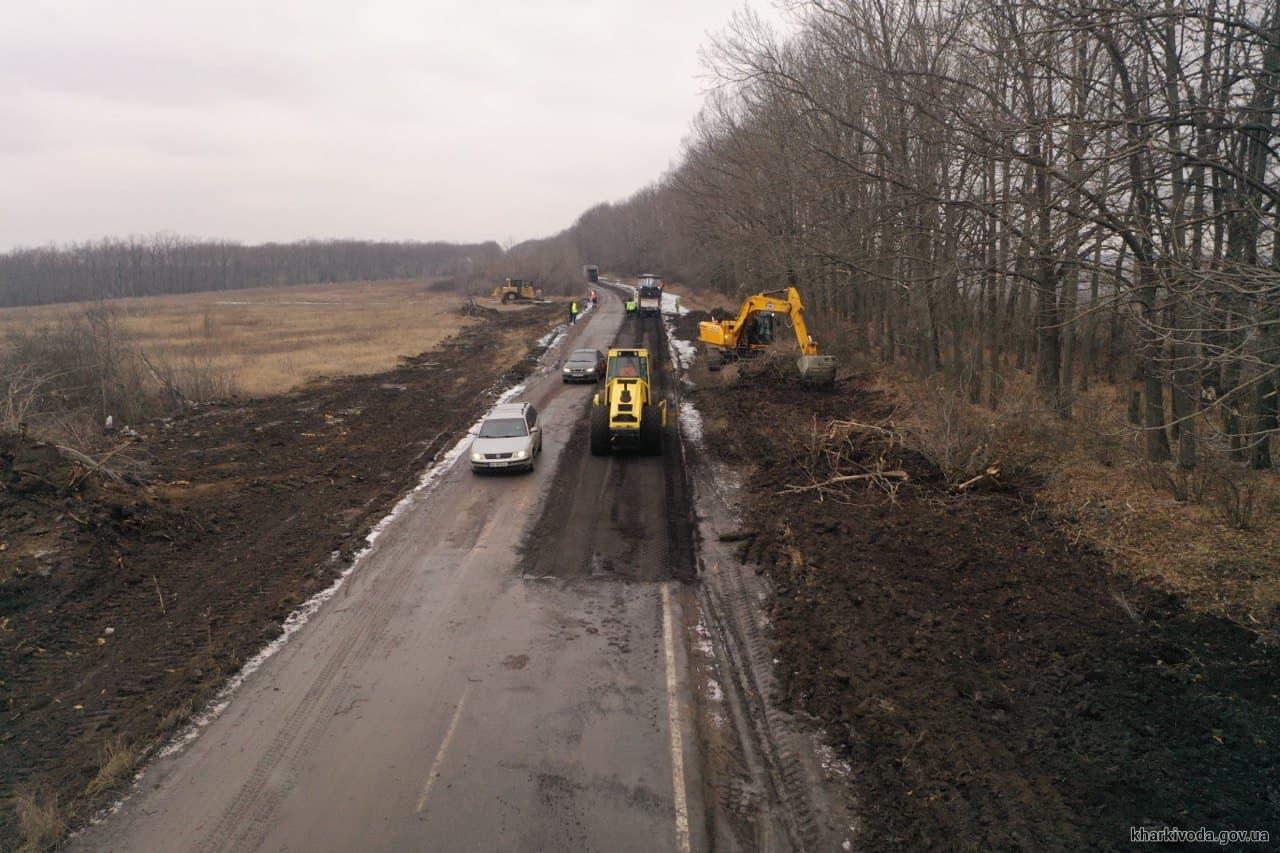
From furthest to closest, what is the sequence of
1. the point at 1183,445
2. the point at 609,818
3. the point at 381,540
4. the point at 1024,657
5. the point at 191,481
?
1. the point at 191,481
2. the point at 381,540
3. the point at 1183,445
4. the point at 1024,657
5. the point at 609,818

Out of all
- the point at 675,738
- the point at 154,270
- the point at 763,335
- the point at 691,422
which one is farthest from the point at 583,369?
the point at 154,270

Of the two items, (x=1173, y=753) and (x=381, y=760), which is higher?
(x=1173, y=753)

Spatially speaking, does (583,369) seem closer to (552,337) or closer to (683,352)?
(683,352)

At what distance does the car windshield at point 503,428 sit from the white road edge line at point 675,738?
8.62 metres

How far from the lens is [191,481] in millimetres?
17391

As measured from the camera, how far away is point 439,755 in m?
7.76

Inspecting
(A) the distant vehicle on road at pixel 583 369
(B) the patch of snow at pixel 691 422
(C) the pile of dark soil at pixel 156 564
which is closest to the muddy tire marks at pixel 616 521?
(B) the patch of snow at pixel 691 422

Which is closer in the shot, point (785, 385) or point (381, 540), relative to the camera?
point (381, 540)

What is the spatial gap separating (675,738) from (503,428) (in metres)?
12.0

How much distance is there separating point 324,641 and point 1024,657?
9.08 m

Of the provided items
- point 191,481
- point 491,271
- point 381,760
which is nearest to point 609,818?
point 381,760

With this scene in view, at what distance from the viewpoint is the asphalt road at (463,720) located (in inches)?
266

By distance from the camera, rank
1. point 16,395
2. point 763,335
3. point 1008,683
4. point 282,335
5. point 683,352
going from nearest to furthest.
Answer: point 1008,683, point 16,395, point 763,335, point 683,352, point 282,335

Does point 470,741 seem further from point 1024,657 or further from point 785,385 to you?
point 785,385
